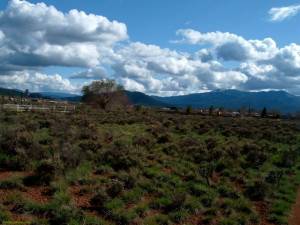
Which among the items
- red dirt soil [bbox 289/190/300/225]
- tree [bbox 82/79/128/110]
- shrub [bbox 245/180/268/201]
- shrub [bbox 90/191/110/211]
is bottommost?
red dirt soil [bbox 289/190/300/225]

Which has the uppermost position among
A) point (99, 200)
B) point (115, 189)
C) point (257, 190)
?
point (115, 189)

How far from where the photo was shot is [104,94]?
3302 inches

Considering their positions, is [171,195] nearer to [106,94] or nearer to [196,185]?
[196,185]

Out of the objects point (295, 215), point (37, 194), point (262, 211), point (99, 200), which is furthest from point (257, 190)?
point (37, 194)

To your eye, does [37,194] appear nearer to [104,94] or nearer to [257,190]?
[257,190]

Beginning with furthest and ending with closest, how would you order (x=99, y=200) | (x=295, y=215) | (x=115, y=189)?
(x=295, y=215), (x=115, y=189), (x=99, y=200)

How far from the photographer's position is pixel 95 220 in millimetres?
10008

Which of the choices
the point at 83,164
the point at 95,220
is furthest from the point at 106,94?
the point at 95,220

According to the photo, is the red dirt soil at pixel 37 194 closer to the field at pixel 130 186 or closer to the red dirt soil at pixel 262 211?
the field at pixel 130 186

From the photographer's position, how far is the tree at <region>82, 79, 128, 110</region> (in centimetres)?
8290

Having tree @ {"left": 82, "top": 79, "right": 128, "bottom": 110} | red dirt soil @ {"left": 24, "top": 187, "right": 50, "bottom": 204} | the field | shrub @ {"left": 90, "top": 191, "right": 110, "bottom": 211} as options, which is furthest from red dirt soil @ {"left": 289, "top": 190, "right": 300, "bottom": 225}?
tree @ {"left": 82, "top": 79, "right": 128, "bottom": 110}

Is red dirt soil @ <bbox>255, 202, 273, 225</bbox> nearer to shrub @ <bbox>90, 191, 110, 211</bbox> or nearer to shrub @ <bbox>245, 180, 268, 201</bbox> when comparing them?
shrub @ <bbox>245, 180, 268, 201</bbox>

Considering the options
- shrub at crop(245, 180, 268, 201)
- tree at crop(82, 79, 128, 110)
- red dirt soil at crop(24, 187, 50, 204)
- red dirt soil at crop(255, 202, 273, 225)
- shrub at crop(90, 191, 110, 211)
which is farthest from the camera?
tree at crop(82, 79, 128, 110)

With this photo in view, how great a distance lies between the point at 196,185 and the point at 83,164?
3986 mm
